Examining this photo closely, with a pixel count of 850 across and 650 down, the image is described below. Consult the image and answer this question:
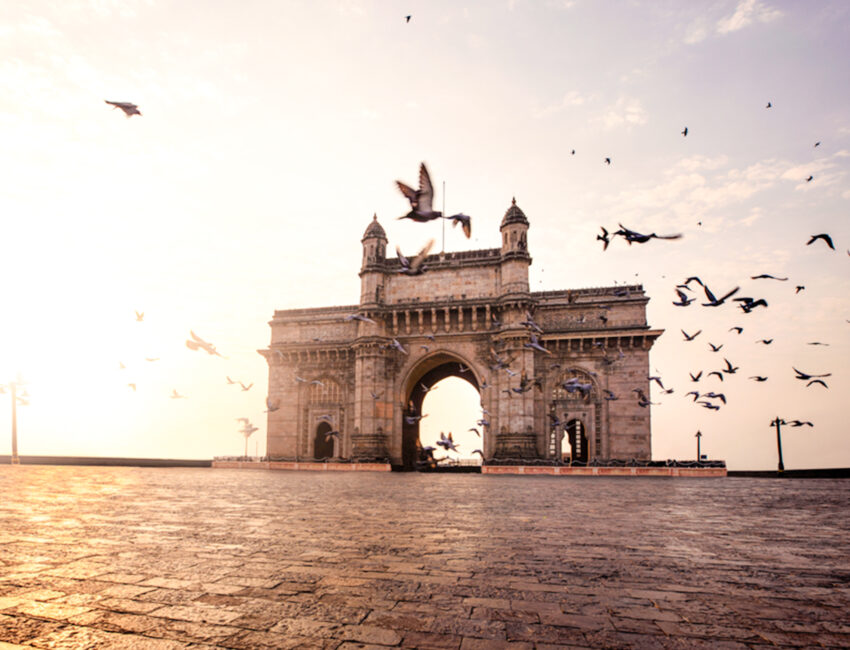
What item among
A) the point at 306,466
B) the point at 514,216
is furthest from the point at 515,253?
the point at 306,466

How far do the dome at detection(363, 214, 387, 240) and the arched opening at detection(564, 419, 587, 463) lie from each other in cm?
1725

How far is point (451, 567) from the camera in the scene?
5.25 m

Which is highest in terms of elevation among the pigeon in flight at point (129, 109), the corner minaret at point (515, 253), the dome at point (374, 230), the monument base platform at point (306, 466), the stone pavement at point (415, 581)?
the dome at point (374, 230)

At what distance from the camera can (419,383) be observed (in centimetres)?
4000

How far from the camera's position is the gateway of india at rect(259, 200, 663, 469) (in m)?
33.0

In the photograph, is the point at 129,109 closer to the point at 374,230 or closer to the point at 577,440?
the point at 374,230

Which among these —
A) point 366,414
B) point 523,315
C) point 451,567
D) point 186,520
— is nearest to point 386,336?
point 366,414

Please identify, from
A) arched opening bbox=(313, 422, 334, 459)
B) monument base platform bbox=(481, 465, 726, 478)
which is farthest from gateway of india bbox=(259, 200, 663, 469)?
monument base platform bbox=(481, 465, 726, 478)

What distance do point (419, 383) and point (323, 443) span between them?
775cm

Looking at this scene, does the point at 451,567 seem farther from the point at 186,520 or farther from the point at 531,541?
the point at 186,520

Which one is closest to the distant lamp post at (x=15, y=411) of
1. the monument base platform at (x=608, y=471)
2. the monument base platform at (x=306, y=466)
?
the monument base platform at (x=306, y=466)

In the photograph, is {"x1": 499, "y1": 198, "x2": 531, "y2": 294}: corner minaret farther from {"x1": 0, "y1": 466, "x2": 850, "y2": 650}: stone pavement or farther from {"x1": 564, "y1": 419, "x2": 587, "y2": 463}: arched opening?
{"x1": 0, "y1": 466, "x2": 850, "y2": 650}: stone pavement

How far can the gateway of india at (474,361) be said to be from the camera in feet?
108

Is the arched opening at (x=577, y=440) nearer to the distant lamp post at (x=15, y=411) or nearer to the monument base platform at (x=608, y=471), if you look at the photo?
the monument base platform at (x=608, y=471)
